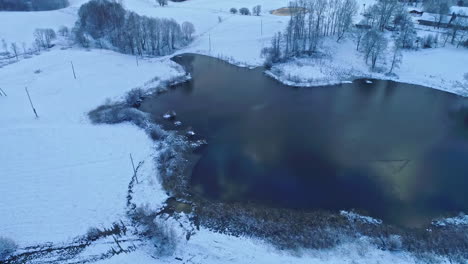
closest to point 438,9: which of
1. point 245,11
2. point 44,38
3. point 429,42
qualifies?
point 429,42

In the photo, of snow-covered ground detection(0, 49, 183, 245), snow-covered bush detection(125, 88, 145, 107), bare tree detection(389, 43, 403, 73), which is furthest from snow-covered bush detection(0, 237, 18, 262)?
bare tree detection(389, 43, 403, 73)

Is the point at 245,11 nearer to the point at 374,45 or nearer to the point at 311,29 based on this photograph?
the point at 311,29

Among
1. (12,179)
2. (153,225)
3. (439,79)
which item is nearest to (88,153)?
(12,179)

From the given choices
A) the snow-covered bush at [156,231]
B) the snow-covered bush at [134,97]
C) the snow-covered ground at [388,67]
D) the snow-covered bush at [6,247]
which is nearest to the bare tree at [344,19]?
the snow-covered ground at [388,67]

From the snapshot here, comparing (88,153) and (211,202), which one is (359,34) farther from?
(88,153)

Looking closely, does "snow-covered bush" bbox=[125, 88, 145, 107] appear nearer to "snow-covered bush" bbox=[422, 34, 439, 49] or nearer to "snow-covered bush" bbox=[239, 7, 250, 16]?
"snow-covered bush" bbox=[239, 7, 250, 16]
